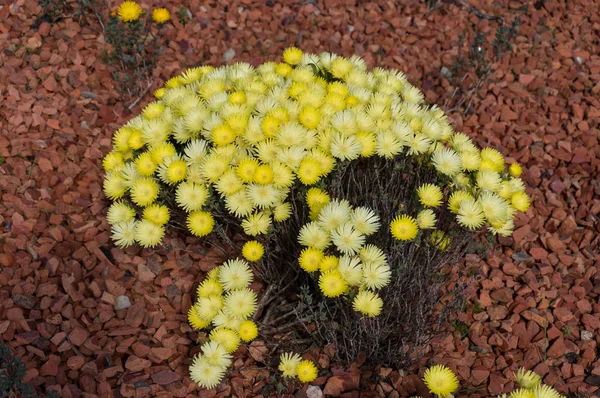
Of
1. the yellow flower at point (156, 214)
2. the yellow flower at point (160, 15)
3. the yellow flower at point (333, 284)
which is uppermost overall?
the yellow flower at point (333, 284)

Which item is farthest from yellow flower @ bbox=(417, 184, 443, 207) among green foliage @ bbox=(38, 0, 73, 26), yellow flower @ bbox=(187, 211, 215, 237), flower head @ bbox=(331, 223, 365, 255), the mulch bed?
green foliage @ bbox=(38, 0, 73, 26)

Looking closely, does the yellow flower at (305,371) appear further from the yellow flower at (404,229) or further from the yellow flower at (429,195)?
the yellow flower at (429,195)

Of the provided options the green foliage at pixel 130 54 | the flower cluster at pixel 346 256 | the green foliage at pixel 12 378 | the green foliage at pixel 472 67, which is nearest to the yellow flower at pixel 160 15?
the green foliage at pixel 130 54

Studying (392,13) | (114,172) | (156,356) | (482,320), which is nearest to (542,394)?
(482,320)

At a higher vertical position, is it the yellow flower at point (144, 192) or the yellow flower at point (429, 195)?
the yellow flower at point (429, 195)

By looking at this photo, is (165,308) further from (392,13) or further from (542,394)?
(392,13)

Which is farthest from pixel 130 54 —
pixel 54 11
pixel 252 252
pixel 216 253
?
pixel 252 252

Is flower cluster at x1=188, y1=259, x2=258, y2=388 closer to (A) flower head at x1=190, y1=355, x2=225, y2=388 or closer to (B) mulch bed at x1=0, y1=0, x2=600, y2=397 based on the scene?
(A) flower head at x1=190, y1=355, x2=225, y2=388
